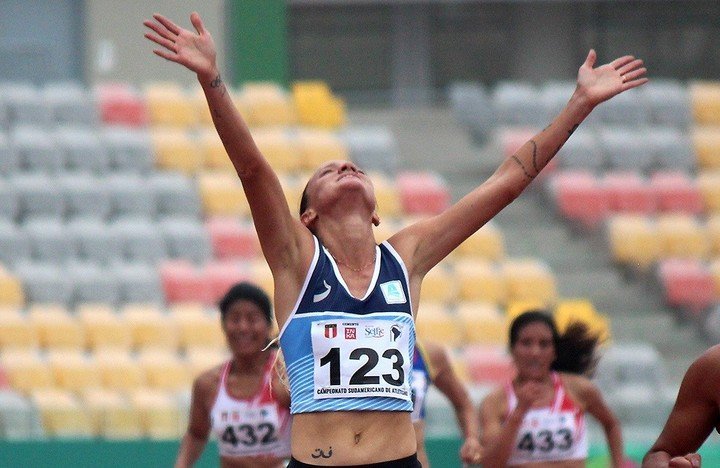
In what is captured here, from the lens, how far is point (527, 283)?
39.7 ft

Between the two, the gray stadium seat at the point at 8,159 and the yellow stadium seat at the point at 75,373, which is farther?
the gray stadium seat at the point at 8,159

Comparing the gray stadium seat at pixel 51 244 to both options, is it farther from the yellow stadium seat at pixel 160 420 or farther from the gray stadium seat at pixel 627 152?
the gray stadium seat at pixel 627 152

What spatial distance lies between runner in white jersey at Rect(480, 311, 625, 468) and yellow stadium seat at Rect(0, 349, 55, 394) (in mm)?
4072

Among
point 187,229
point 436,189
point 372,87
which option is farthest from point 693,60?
point 187,229

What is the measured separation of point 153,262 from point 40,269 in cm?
91

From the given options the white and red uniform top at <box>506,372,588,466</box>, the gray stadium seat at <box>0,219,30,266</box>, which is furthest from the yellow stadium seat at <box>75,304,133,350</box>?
the white and red uniform top at <box>506,372,588,466</box>

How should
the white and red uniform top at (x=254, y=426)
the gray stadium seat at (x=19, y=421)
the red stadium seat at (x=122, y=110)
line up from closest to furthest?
the white and red uniform top at (x=254, y=426) < the gray stadium seat at (x=19, y=421) < the red stadium seat at (x=122, y=110)

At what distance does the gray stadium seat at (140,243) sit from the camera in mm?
11805

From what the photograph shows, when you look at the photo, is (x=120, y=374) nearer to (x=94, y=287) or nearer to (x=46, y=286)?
(x=94, y=287)

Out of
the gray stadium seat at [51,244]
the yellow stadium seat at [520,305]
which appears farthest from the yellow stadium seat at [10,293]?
the yellow stadium seat at [520,305]

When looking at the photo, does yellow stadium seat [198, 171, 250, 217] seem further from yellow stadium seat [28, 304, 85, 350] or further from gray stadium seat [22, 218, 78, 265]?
yellow stadium seat [28, 304, 85, 350]

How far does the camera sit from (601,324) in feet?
38.5

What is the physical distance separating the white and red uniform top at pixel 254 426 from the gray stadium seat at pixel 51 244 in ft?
17.8

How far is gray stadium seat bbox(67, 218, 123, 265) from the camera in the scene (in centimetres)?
1173
